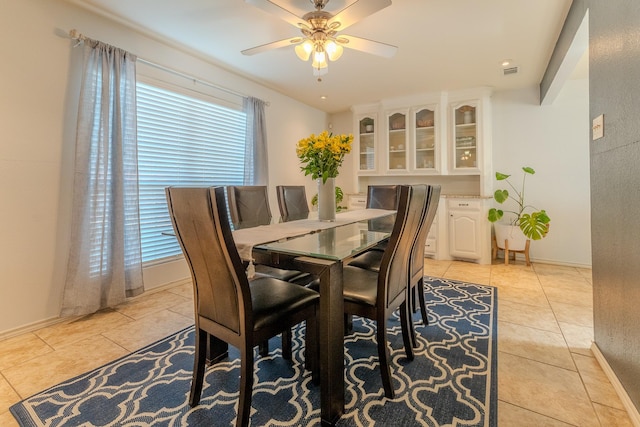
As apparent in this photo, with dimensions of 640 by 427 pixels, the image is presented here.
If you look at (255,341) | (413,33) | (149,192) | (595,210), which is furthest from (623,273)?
(149,192)

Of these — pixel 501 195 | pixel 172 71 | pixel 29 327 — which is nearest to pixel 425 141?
pixel 501 195

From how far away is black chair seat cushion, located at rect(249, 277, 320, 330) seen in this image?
1.30 m

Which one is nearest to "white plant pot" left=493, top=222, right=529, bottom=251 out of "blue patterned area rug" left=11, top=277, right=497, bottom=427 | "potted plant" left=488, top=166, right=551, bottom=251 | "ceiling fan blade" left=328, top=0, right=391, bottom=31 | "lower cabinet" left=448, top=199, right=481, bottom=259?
"potted plant" left=488, top=166, right=551, bottom=251

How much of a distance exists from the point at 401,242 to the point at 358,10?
1.41 metres

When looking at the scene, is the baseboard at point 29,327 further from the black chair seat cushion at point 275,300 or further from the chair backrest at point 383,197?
the chair backrest at point 383,197

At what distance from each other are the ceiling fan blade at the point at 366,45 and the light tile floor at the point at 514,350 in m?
2.17

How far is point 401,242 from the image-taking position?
1502 millimetres

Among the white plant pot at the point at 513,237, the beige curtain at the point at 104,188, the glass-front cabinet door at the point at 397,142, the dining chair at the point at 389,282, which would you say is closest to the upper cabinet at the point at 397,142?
the glass-front cabinet door at the point at 397,142

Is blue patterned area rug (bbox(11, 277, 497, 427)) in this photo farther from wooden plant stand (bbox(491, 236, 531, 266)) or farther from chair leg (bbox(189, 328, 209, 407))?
wooden plant stand (bbox(491, 236, 531, 266))

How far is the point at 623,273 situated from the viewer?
4.65 feet

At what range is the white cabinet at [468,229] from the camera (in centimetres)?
400

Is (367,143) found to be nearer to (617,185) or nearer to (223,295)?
(617,185)

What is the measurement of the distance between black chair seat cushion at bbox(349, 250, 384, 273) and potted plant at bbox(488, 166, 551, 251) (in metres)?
2.43

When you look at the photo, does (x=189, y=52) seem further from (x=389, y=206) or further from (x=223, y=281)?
(x=223, y=281)
